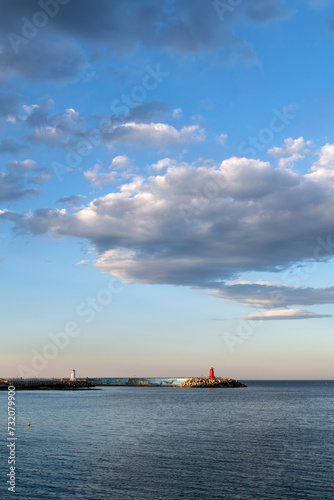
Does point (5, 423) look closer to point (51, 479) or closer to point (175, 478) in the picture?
→ point (51, 479)

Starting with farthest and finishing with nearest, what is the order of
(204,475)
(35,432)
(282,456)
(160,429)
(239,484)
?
(160,429) < (35,432) < (282,456) < (204,475) < (239,484)

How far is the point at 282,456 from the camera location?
46.7 m

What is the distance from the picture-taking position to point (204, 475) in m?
38.5

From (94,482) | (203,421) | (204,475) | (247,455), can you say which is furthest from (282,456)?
(203,421)

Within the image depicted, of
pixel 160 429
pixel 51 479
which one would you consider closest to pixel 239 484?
pixel 51 479

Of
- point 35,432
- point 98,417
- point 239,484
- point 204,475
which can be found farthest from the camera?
point 98,417

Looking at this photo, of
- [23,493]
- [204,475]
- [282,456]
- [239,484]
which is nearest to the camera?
[23,493]

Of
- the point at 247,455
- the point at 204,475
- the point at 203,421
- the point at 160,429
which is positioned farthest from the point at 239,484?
the point at 203,421

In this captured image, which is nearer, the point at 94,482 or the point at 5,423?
the point at 94,482

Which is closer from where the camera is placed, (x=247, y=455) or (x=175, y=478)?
(x=175, y=478)

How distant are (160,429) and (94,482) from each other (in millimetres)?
31105

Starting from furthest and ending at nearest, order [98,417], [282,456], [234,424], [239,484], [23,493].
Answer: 1. [98,417]
2. [234,424]
3. [282,456]
4. [239,484]
5. [23,493]

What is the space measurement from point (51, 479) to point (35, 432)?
2703cm

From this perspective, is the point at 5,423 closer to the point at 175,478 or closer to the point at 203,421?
the point at 203,421
